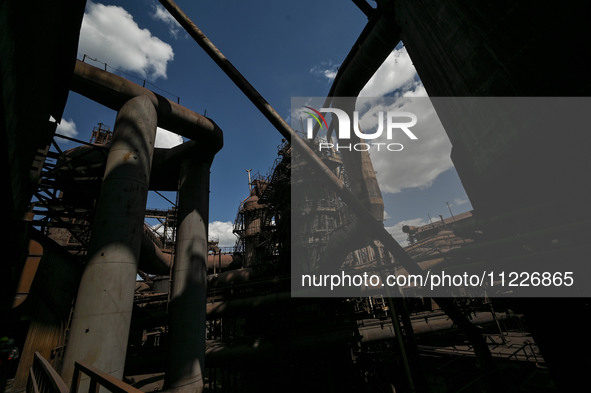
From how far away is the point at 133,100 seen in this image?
726 centimetres

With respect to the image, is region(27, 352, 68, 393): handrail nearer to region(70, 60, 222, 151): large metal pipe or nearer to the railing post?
the railing post

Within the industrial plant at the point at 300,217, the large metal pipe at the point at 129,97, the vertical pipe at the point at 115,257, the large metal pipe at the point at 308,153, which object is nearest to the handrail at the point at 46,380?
the industrial plant at the point at 300,217

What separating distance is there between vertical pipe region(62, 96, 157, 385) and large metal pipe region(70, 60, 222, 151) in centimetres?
64

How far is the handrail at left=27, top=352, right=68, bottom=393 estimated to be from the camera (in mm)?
2633

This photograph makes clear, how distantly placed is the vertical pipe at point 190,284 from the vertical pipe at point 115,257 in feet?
8.90

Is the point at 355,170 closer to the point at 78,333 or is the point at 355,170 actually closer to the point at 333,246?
the point at 333,246

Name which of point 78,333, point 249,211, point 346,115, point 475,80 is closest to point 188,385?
point 78,333

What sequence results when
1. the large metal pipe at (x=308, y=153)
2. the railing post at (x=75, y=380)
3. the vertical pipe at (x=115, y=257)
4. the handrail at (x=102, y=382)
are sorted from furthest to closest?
the large metal pipe at (x=308, y=153), the vertical pipe at (x=115, y=257), the railing post at (x=75, y=380), the handrail at (x=102, y=382)

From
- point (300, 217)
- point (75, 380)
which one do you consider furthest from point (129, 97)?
point (300, 217)

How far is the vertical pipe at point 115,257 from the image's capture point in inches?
198

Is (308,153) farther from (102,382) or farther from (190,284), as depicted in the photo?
(190,284)

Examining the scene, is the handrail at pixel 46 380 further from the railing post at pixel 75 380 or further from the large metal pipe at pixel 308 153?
the large metal pipe at pixel 308 153

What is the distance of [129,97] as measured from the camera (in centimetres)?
737

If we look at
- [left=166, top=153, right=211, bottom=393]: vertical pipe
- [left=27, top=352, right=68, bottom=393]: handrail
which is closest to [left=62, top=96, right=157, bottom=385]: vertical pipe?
[left=27, top=352, right=68, bottom=393]: handrail
